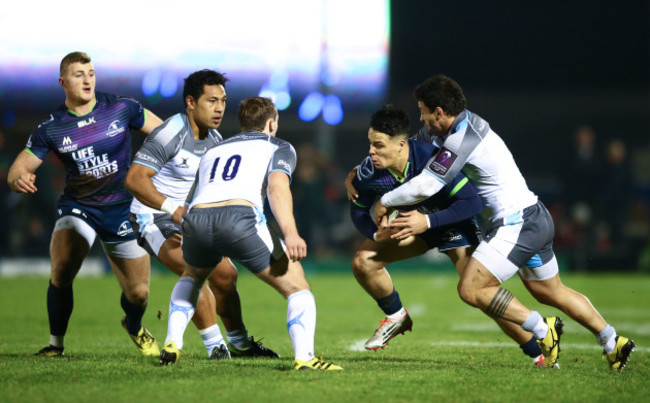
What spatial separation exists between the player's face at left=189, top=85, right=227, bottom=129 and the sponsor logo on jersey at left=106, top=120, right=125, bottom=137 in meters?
0.86

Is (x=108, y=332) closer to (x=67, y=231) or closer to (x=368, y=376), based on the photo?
(x=67, y=231)

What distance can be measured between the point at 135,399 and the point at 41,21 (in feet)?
57.4

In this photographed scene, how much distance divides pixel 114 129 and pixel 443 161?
9.02ft

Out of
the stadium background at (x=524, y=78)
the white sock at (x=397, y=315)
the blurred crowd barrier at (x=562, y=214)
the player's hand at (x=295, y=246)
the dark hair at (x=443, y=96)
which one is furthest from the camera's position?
the stadium background at (x=524, y=78)

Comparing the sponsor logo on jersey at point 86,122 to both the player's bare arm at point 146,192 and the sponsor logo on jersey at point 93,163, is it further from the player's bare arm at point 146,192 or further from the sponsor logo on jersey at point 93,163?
the player's bare arm at point 146,192

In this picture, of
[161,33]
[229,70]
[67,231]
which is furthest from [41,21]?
[67,231]

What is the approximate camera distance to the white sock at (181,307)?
5.88 meters

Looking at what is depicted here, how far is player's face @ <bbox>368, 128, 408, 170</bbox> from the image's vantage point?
20.7ft

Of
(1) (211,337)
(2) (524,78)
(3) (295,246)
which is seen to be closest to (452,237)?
(3) (295,246)

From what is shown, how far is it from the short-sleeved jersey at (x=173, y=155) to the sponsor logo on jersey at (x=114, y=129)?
54 centimetres

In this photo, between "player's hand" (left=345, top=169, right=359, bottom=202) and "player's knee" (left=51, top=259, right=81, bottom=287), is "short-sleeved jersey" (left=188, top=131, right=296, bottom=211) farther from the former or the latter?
"player's knee" (left=51, top=259, right=81, bottom=287)

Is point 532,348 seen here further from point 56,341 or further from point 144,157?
point 56,341

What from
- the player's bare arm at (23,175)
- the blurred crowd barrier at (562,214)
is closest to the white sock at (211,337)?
the player's bare arm at (23,175)

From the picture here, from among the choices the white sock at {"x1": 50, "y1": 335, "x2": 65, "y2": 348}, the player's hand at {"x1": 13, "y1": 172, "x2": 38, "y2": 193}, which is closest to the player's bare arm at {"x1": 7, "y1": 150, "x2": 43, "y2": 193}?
the player's hand at {"x1": 13, "y1": 172, "x2": 38, "y2": 193}
